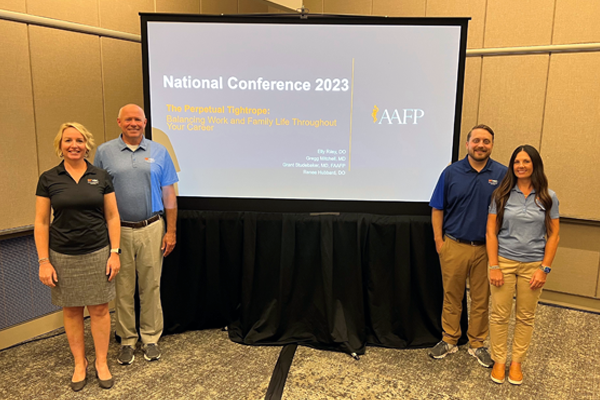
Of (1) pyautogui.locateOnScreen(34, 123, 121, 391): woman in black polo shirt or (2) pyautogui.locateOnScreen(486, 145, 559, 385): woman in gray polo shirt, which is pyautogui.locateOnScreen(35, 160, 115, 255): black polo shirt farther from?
(2) pyautogui.locateOnScreen(486, 145, 559, 385): woman in gray polo shirt

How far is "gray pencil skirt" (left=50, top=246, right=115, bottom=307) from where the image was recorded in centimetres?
233

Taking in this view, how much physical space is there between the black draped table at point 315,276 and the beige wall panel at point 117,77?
1087 mm

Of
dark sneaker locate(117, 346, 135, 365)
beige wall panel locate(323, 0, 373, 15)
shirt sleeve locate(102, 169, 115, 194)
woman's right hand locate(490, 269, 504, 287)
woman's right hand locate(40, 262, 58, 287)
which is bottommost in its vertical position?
dark sneaker locate(117, 346, 135, 365)

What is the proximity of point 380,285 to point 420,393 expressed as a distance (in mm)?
769

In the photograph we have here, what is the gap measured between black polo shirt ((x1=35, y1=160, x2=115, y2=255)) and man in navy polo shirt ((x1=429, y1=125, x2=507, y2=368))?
85.3 inches

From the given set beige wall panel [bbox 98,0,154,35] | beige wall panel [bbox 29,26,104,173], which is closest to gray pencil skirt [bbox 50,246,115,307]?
beige wall panel [bbox 29,26,104,173]

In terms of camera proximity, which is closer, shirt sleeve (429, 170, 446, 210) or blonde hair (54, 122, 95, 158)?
blonde hair (54, 122, 95, 158)

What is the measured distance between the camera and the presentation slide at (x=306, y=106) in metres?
2.84

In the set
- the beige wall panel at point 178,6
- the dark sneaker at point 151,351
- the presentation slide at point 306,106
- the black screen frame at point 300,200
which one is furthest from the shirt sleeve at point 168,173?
the beige wall panel at point 178,6

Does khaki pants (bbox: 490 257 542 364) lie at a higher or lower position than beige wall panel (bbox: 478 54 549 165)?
lower

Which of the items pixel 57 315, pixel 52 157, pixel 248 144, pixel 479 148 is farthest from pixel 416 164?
pixel 57 315

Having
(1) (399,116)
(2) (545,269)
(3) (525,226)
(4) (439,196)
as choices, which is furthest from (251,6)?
(2) (545,269)

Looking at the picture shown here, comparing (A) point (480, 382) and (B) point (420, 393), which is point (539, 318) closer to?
(A) point (480, 382)

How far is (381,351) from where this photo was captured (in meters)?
2.96
